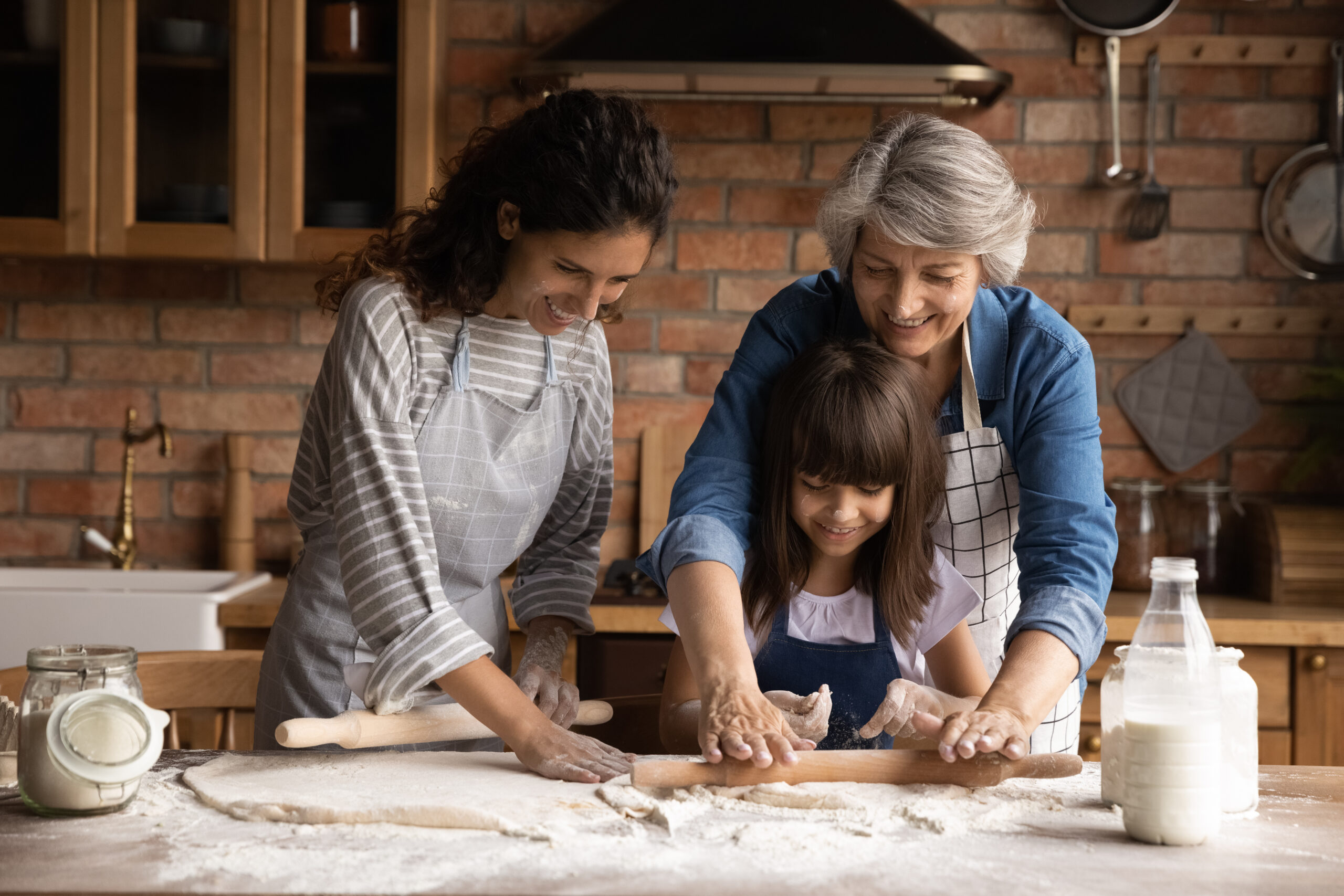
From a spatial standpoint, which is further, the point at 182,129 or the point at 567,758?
the point at 182,129

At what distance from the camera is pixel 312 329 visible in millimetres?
2516

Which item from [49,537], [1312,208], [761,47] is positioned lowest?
[49,537]

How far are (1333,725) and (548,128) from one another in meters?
1.73

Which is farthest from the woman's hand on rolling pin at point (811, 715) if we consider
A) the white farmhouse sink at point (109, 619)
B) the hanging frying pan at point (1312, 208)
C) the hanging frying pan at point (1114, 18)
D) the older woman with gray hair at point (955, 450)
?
the hanging frying pan at point (1312, 208)

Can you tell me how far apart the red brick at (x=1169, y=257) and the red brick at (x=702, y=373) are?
2.72ft

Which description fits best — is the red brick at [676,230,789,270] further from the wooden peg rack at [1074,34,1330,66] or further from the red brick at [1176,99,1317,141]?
the red brick at [1176,99,1317,141]

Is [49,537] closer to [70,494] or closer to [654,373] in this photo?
[70,494]

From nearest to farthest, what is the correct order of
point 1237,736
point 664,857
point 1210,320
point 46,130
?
point 664,857
point 1237,736
point 46,130
point 1210,320

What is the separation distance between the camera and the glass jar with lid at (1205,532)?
2.37 meters

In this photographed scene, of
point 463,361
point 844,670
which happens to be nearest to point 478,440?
point 463,361

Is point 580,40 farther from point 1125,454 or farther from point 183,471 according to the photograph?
point 1125,454

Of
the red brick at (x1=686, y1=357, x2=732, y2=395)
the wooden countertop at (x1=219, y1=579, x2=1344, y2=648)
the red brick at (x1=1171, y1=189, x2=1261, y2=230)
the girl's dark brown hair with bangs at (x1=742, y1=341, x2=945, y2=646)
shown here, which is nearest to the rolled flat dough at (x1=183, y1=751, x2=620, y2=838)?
the girl's dark brown hair with bangs at (x1=742, y1=341, x2=945, y2=646)

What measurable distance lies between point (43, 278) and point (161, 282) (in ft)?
0.82

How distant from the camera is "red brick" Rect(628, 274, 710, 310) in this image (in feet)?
8.21
